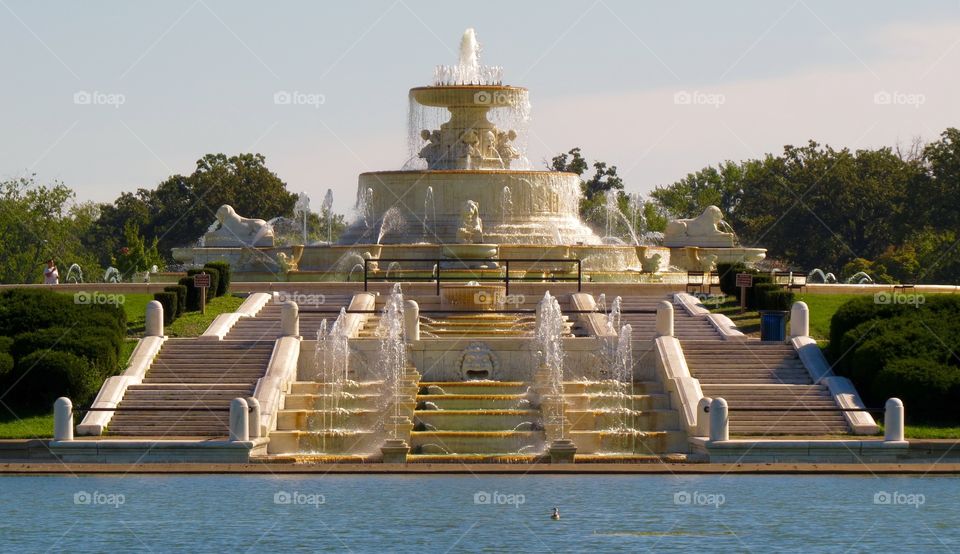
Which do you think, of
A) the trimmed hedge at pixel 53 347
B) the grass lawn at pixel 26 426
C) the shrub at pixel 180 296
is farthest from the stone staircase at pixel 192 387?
the shrub at pixel 180 296

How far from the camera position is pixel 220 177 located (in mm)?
93000

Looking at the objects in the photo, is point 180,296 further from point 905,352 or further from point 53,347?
point 905,352

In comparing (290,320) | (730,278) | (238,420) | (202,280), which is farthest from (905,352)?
(202,280)

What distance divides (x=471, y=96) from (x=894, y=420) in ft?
93.6

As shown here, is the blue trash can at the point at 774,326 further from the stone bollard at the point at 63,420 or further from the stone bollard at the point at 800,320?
the stone bollard at the point at 63,420

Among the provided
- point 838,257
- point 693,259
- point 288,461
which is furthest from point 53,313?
point 838,257

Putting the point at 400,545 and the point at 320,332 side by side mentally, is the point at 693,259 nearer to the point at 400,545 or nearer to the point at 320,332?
the point at 320,332

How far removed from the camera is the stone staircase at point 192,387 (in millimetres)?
34688

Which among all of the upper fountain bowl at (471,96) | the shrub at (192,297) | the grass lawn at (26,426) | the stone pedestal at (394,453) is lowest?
the stone pedestal at (394,453)

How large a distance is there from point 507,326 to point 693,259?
54.3 feet

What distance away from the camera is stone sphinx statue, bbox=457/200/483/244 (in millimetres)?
54375

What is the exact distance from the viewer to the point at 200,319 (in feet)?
141

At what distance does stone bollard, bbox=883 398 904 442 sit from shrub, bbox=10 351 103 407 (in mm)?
14647

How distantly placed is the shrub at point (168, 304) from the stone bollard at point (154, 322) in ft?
7.57
